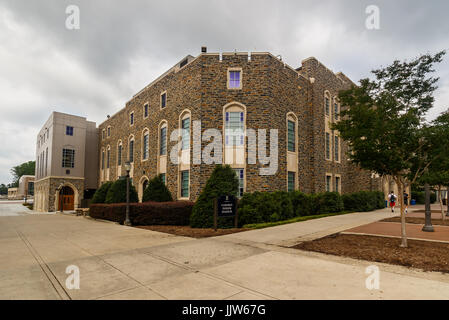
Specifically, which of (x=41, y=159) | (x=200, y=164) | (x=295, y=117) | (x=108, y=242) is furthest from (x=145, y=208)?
(x=41, y=159)

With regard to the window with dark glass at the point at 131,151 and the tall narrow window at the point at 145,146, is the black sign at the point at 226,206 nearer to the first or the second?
the tall narrow window at the point at 145,146

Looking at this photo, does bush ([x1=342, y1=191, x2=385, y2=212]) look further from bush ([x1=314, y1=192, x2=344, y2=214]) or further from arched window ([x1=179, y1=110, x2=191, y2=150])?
arched window ([x1=179, y1=110, x2=191, y2=150])

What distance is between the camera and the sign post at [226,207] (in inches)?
472

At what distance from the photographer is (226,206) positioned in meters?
12.2

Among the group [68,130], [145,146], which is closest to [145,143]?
[145,146]

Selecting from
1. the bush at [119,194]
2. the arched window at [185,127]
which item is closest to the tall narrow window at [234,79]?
the arched window at [185,127]

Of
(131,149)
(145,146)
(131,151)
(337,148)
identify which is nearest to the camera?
(337,148)

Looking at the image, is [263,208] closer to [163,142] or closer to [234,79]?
[234,79]

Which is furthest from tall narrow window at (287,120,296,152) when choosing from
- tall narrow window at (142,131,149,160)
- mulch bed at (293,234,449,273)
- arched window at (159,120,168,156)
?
tall narrow window at (142,131,149,160)

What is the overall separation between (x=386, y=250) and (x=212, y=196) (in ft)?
26.5

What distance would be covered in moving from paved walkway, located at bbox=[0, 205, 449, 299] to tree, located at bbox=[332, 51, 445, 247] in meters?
3.37

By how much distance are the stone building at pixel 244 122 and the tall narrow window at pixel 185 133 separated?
0.07 meters

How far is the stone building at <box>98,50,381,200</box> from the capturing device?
54.5 ft
